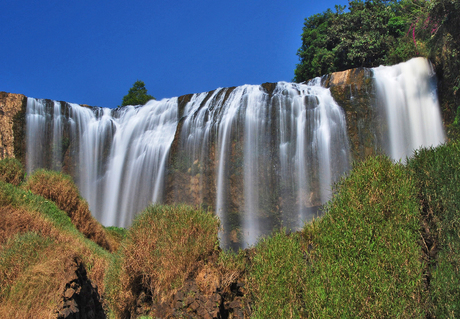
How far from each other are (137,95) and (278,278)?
35.5m

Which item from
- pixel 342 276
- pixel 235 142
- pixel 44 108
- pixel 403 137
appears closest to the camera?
pixel 342 276

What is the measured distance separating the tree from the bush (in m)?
31.8

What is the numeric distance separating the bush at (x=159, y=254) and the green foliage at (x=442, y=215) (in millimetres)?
3977

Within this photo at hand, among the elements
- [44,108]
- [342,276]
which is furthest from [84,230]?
[44,108]

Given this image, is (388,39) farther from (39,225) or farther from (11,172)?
(39,225)

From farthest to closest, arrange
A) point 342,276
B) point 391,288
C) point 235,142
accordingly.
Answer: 1. point 235,142
2. point 342,276
3. point 391,288

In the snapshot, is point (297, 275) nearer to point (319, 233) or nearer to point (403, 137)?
point (319, 233)

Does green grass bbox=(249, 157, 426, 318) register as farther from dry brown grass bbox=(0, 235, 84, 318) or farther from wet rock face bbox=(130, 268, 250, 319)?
dry brown grass bbox=(0, 235, 84, 318)

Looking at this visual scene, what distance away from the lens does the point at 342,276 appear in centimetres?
598

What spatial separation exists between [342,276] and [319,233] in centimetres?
135

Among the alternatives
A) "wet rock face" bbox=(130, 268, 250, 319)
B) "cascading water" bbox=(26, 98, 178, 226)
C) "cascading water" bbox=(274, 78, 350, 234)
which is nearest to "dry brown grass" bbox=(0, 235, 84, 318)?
"wet rock face" bbox=(130, 268, 250, 319)

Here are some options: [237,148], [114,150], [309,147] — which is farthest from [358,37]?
[114,150]

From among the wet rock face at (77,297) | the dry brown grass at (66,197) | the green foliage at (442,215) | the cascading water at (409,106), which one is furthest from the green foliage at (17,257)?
the cascading water at (409,106)

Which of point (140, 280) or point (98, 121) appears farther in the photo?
point (98, 121)
